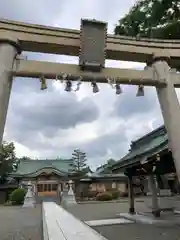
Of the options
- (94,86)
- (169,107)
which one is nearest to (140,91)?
(169,107)

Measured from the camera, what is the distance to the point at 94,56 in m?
5.56

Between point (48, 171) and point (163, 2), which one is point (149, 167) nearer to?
point (163, 2)

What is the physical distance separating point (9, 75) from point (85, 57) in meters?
1.43

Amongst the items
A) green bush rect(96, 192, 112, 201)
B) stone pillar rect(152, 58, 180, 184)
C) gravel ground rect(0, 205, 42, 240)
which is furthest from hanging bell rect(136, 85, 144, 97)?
green bush rect(96, 192, 112, 201)

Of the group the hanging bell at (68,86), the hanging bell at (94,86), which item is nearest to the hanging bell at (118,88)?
the hanging bell at (94,86)

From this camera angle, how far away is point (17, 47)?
5.37 metres

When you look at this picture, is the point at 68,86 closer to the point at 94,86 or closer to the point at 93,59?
the point at 94,86

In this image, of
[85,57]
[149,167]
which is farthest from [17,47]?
[149,167]

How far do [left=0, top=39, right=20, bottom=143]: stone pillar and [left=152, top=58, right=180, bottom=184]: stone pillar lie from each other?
108 inches

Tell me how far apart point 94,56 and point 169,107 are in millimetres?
1687

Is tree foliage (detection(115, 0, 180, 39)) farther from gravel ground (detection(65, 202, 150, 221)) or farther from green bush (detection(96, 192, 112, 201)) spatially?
green bush (detection(96, 192, 112, 201))

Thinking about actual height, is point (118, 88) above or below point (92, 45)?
below

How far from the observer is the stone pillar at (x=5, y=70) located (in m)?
4.82

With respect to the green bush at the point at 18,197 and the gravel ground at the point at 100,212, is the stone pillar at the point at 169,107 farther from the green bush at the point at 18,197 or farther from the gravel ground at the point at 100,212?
the green bush at the point at 18,197
